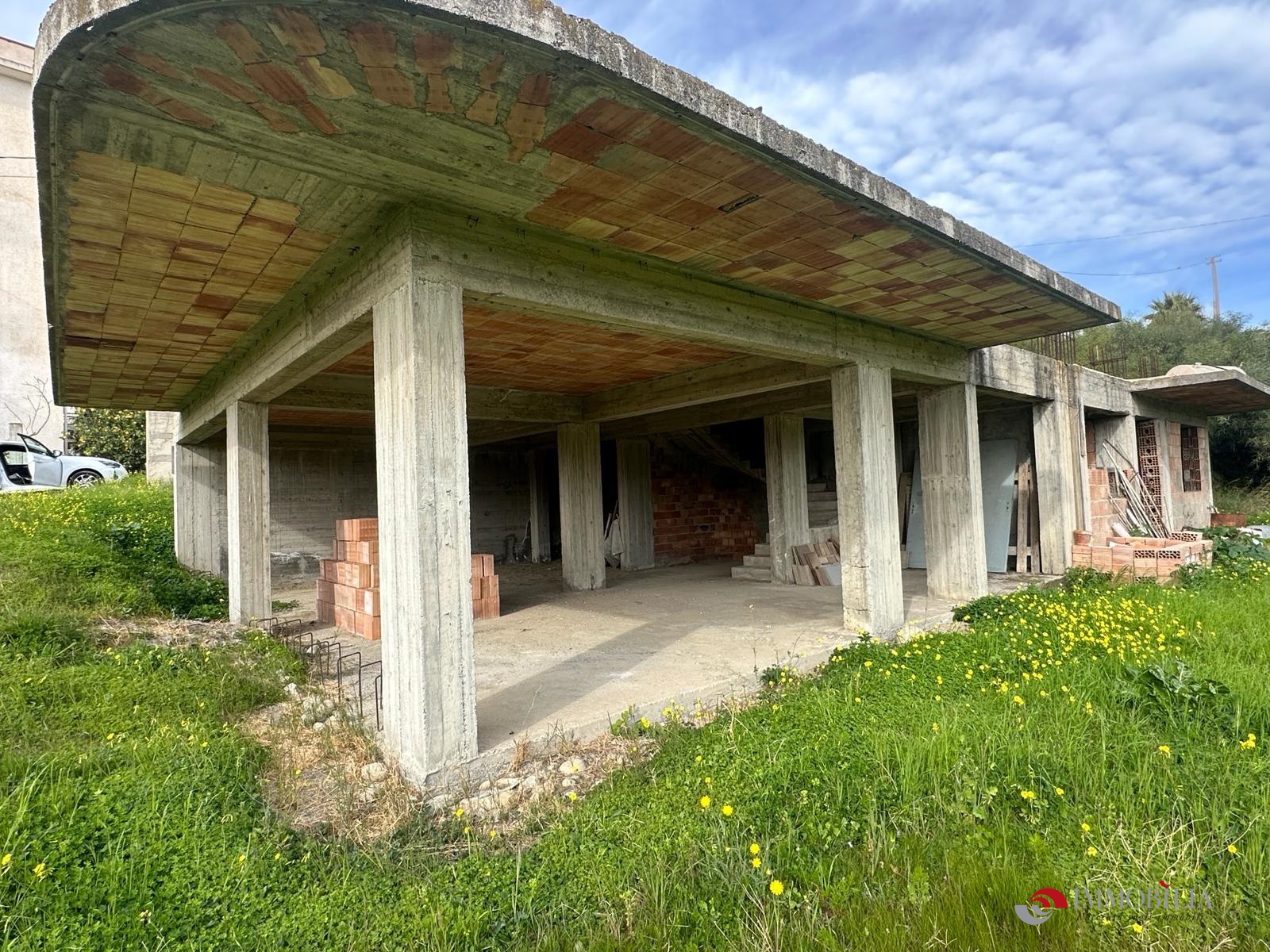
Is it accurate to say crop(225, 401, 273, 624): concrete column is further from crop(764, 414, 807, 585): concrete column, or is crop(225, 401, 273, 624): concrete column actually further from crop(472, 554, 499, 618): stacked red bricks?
crop(764, 414, 807, 585): concrete column

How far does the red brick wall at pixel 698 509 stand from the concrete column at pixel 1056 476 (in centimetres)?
579

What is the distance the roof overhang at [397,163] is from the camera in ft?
7.27

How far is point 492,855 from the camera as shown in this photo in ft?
8.86

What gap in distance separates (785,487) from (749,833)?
831cm

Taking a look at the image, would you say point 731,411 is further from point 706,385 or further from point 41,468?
point 41,468

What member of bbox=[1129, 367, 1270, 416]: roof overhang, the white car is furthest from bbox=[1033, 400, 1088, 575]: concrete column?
the white car

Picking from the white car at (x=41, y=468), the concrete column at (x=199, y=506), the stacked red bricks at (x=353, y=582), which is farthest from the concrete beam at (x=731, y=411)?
the white car at (x=41, y=468)

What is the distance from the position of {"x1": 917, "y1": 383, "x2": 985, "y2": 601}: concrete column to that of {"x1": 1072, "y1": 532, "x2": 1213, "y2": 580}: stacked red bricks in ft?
9.21

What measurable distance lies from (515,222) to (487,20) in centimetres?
172

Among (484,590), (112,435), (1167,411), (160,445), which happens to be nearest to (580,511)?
(484,590)

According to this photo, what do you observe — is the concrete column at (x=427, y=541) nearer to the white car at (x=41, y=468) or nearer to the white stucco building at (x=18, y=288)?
the white car at (x=41, y=468)

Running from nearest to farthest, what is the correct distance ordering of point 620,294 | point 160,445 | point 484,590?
point 620,294 → point 484,590 → point 160,445

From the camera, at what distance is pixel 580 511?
10430 mm

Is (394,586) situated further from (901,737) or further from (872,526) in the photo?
(872,526)
